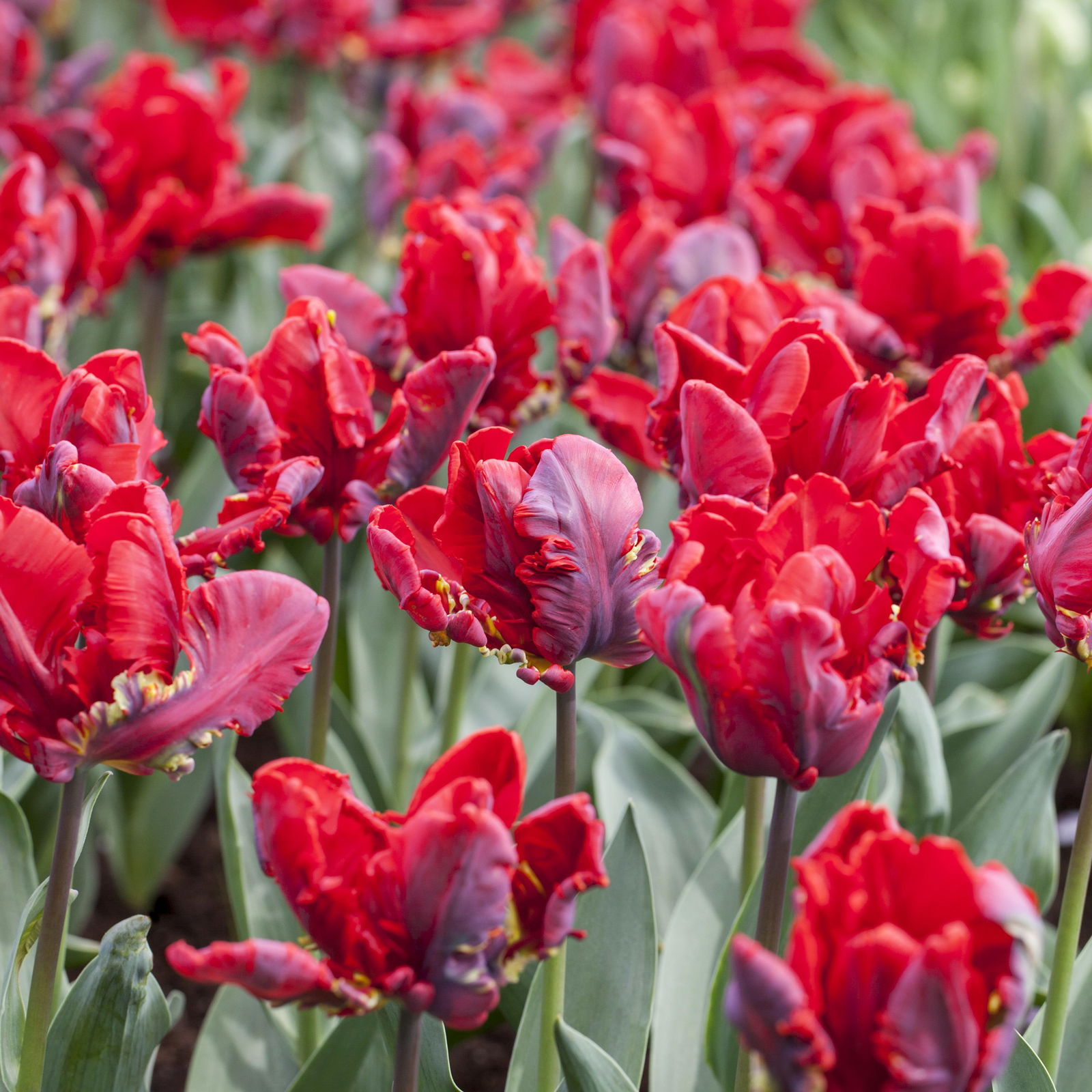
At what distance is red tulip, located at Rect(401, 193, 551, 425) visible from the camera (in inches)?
34.5

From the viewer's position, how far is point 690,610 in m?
0.54

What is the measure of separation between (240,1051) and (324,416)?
45 cm

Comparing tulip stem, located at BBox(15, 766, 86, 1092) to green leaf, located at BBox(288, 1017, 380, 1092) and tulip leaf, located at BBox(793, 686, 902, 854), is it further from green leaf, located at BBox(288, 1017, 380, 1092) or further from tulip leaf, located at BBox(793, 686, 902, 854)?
tulip leaf, located at BBox(793, 686, 902, 854)

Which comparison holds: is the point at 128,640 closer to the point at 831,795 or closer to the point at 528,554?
the point at 528,554

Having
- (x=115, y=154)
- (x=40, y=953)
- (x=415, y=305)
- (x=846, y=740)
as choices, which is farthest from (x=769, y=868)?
(x=115, y=154)

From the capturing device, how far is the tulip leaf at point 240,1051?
0.93 m

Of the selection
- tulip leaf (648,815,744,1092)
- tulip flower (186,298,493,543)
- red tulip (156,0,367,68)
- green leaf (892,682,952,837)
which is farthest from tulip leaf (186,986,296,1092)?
red tulip (156,0,367,68)

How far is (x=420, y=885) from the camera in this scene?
502 millimetres

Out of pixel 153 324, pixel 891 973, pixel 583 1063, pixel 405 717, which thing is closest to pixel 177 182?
pixel 153 324

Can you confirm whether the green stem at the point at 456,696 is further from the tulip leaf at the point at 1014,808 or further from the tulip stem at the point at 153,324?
the tulip stem at the point at 153,324

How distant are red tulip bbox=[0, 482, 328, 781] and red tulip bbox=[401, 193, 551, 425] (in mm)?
327

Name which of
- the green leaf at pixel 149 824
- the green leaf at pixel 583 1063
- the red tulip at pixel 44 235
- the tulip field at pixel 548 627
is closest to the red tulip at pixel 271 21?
the tulip field at pixel 548 627

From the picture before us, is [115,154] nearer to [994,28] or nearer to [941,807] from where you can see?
[941,807]

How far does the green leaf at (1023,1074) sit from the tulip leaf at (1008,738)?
1.50 feet
